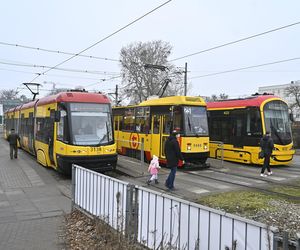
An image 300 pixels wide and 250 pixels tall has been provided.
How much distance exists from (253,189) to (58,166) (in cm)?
679

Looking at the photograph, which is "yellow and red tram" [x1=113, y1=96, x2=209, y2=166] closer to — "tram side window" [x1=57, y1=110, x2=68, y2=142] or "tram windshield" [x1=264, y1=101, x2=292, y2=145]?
"tram windshield" [x1=264, y1=101, x2=292, y2=145]

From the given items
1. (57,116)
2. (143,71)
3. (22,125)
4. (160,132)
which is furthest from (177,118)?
(143,71)

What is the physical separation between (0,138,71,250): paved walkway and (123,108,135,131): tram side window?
5756 millimetres

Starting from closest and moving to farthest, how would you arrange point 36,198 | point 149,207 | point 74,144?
point 149,207 < point 36,198 < point 74,144

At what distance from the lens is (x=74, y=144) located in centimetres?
1270

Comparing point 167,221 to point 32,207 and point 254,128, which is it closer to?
point 32,207

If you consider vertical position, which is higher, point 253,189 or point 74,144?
point 74,144

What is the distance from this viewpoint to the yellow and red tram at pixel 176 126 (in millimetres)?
15344

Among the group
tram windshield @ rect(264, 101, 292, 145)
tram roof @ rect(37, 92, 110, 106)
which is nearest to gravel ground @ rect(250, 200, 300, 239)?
tram roof @ rect(37, 92, 110, 106)

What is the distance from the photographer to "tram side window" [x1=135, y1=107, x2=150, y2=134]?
690 inches

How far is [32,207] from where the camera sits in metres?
8.92

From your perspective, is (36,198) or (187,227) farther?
(36,198)

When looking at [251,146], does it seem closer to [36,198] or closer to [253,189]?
[253,189]

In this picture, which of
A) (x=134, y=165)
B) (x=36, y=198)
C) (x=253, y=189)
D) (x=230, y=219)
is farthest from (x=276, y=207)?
(x=134, y=165)
